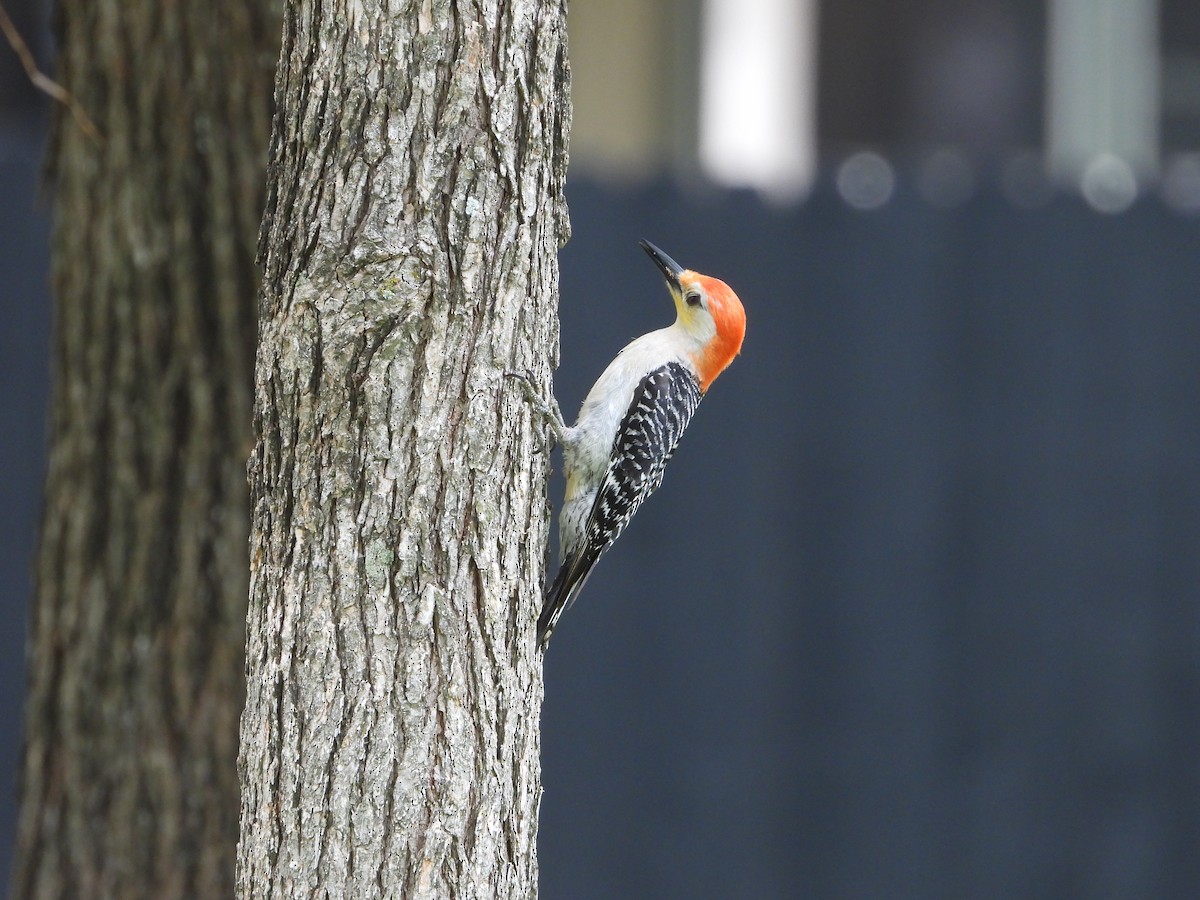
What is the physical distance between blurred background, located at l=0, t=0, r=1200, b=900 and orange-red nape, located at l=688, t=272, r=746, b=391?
91cm

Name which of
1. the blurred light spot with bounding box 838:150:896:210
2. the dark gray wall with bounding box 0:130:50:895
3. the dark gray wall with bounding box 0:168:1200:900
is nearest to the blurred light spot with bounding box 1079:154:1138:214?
the dark gray wall with bounding box 0:168:1200:900

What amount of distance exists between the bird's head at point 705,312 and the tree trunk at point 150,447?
51.4 inches

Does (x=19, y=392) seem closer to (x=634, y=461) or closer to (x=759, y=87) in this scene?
(x=634, y=461)

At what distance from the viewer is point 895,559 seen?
5723 millimetres

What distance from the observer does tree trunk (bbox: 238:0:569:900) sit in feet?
8.77

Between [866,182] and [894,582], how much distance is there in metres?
1.56

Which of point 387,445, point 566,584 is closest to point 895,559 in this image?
point 566,584

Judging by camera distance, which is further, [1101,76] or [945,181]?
[1101,76]

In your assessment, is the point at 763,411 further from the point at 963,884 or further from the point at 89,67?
the point at 89,67

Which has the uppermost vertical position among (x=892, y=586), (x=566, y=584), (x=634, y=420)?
(x=634, y=420)

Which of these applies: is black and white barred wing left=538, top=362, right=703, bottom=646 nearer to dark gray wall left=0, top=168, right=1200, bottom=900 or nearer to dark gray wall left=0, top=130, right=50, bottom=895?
dark gray wall left=0, top=168, right=1200, bottom=900

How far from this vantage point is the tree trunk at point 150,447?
3.76 metres

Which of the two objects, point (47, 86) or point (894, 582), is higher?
point (47, 86)

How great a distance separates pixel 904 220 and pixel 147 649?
338 cm
